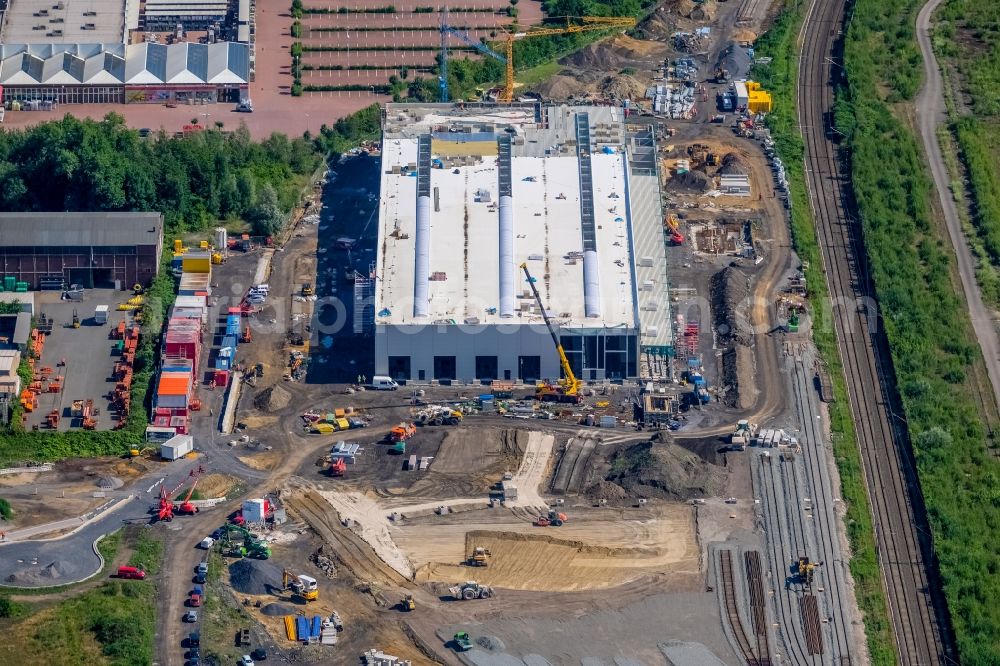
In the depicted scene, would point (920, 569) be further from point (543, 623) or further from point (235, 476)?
point (235, 476)

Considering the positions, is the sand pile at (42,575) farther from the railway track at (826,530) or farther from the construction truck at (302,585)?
the railway track at (826,530)

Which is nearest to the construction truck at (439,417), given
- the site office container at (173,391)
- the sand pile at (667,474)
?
the sand pile at (667,474)

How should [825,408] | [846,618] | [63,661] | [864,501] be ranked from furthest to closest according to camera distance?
[825,408]
[864,501]
[846,618]
[63,661]

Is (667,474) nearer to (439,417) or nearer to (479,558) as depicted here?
(479,558)

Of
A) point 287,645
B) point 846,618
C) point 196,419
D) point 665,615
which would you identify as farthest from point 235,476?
point 846,618

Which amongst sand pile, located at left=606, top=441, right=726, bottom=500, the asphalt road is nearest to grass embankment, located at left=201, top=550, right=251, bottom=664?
the asphalt road

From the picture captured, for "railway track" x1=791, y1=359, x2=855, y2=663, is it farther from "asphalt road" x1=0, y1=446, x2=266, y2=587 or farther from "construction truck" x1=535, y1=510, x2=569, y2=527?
"asphalt road" x1=0, y1=446, x2=266, y2=587

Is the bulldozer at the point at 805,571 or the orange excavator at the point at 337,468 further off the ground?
the orange excavator at the point at 337,468
